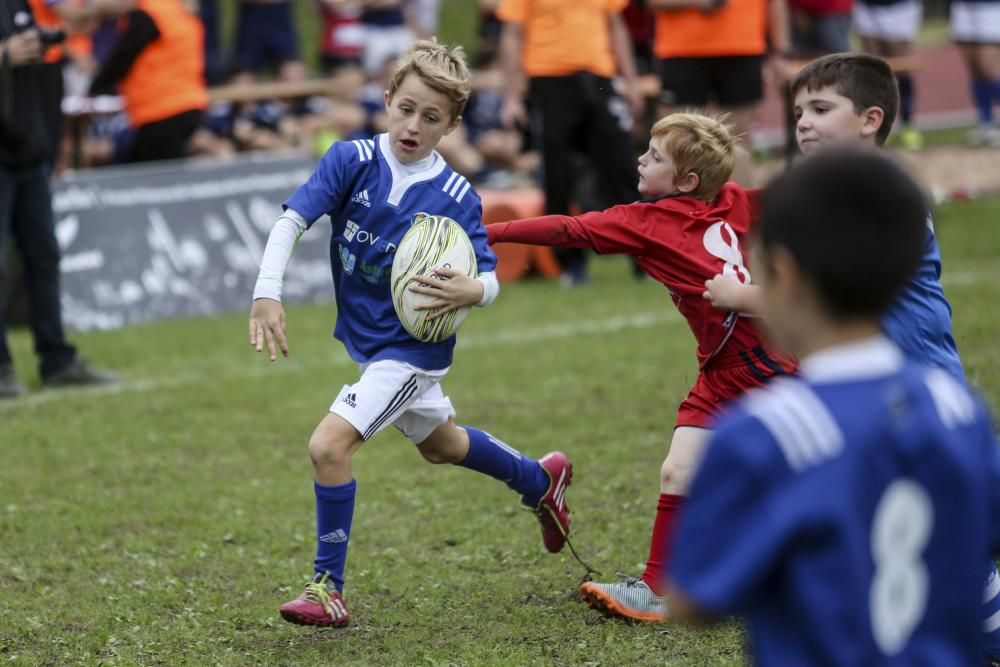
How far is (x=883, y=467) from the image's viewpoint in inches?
79.5

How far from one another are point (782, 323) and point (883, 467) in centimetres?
27

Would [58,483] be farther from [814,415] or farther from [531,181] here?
[531,181]

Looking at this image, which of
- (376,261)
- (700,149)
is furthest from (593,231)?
(376,261)

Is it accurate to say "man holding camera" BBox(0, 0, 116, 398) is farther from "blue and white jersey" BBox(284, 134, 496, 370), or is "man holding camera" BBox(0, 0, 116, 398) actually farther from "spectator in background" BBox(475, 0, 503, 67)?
"spectator in background" BBox(475, 0, 503, 67)

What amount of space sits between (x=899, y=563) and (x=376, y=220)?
96.3 inches

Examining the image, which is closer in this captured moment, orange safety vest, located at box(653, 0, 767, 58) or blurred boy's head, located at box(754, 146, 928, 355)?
blurred boy's head, located at box(754, 146, 928, 355)

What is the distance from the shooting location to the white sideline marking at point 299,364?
735 centimetres

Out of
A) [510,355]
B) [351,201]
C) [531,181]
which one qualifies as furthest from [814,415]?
[531,181]

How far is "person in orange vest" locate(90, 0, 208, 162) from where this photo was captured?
9.75 metres

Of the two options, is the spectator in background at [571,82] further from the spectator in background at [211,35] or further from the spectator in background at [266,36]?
the spectator in background at [211,35]

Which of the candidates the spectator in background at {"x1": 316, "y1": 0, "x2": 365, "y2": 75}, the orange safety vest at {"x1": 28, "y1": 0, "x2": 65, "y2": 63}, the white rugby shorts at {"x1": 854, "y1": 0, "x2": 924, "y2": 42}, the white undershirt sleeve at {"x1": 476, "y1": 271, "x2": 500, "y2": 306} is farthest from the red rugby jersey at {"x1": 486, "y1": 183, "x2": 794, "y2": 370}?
the spectator in background at {"x1": 316, "y1": 0, "x2": 365, "y2": 75}

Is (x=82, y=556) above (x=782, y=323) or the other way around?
the other way around

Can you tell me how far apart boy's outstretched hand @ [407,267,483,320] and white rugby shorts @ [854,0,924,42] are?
9140mm

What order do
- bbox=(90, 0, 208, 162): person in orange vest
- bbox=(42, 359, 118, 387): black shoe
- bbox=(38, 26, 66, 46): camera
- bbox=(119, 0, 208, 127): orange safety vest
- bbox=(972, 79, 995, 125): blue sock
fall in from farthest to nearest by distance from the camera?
bbox=(972, 79, 995, 125): blue sock, bbox=(119, 0, 208, 127): orange safety vest, bbox=(90, 0, 208, 162): person in orange vest, bbox=(42, 359, 118, 387): black shoe, bbox=(38, 26, 66, 46): camera
